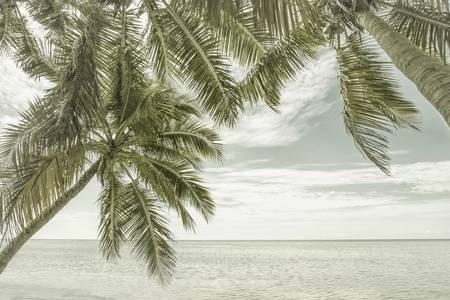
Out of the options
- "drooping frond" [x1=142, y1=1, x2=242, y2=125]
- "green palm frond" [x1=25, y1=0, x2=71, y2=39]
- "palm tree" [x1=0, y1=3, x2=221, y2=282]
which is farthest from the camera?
"green palm frond" [x1=25, y1=0, x2=71, y2=39]

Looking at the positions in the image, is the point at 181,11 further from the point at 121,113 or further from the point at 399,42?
the point at 399,42

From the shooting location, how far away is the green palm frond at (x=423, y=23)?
15.9ft

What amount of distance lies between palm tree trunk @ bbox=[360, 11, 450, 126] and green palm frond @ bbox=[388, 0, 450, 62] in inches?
28.7

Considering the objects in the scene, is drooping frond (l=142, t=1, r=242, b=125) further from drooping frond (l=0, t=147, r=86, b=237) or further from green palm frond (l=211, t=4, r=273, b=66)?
drooping frond (l=0, t=147, r=86, b=237)

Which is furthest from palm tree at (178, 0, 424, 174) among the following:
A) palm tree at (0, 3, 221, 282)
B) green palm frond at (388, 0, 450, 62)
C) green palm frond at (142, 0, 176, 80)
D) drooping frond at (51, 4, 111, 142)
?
palm tree at (0, 3, 221, 282)

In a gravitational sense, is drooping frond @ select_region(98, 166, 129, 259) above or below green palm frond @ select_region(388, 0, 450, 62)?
below

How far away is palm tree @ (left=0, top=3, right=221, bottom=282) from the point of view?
512cm

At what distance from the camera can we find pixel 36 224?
740cm

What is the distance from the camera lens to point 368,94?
6328mm

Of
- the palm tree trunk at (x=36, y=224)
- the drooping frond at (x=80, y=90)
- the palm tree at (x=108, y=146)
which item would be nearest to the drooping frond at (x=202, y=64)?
Answer: the palm tree at (x=108, y=146)

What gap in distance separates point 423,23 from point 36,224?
6.64m

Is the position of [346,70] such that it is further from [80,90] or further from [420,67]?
[80,90]

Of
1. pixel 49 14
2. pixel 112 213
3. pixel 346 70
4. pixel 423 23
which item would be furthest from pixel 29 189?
pixel 423 23

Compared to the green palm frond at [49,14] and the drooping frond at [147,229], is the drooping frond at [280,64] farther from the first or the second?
the green palm frond at [49,14]
